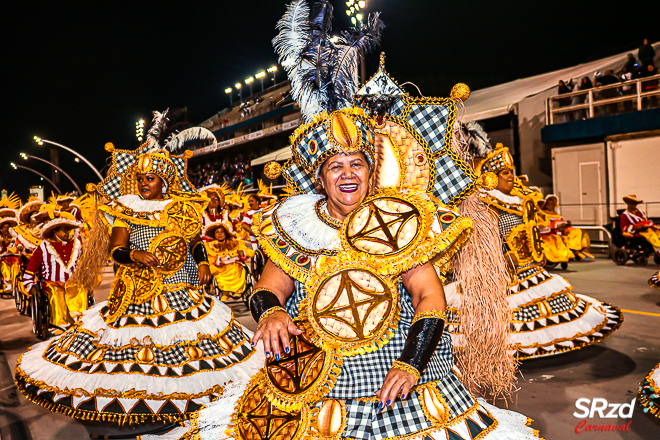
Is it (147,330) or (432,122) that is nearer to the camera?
(432,122)

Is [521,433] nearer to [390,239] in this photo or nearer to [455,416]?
[455,416]

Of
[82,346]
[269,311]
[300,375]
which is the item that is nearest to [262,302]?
[269,311]

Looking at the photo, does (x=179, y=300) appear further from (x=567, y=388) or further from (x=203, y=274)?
(x=567, y=388)

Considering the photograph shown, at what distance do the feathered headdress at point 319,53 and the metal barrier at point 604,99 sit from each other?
1557cm

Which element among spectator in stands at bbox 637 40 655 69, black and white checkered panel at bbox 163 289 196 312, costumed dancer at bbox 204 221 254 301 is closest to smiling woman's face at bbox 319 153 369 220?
black and white checkered panel at bbox 163 289 196 312

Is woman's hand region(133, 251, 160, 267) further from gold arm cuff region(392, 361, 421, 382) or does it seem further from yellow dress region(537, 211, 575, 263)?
yellow dress region(537, 211, 575, 263)

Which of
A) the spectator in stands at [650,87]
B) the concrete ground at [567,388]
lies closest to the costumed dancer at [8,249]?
the concrete ground at [567,388]

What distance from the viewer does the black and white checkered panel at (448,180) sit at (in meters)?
2.52

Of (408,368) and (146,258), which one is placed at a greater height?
(146,258)

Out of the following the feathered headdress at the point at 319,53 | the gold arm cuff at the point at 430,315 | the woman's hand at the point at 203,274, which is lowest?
the woman's hand at the point at 203,274

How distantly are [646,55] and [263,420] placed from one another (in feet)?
57.7

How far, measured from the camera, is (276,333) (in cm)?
198

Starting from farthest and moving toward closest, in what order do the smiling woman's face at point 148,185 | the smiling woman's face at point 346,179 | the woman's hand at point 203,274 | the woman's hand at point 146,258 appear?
the woman's hand at point 203,274 < the smiling woman's face at point 148,185 < the woman's hand at point 146,258 < the smiling woman's face at point 346,179

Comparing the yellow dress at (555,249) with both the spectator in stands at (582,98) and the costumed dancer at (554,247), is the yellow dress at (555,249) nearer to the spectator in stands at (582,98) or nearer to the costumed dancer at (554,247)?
the costumed dancer at (554,247)
